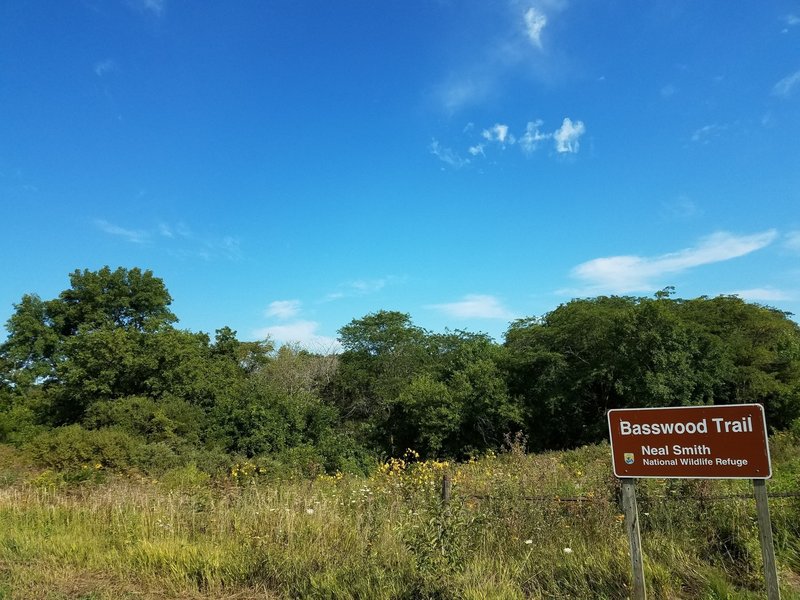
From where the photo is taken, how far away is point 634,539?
4156mm

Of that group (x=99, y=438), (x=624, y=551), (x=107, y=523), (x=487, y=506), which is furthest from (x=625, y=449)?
(x=99, y=438)

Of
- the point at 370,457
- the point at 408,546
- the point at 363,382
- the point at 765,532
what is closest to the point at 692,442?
the point at 765,532

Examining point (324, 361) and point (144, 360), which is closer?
point (144, 360)

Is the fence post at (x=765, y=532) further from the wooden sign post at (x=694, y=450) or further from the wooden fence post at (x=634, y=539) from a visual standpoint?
the wooden fence post at (x=634, y=539)

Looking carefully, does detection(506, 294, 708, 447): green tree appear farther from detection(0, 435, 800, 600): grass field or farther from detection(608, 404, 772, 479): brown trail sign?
detection(608, 404, 772, 479): brown trail sign

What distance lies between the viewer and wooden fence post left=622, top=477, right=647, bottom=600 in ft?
13.2

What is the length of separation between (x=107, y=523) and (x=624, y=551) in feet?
21.9

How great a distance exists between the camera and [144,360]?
30.0 meters

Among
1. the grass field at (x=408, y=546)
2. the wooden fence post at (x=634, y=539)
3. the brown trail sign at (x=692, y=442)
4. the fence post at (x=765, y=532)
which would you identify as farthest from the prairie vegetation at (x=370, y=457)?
the brown trail sign at (x=692, y=442)

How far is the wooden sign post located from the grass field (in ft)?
2.74

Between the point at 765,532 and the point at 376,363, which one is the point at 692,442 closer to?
the point at 765,532

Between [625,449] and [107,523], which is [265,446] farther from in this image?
[625,449]

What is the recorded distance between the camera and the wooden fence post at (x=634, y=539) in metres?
4.03

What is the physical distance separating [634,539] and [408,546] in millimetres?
1995
